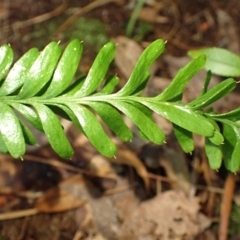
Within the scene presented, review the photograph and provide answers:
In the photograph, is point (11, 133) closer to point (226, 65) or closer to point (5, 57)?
point (5, 57)

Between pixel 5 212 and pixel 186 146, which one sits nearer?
pixel 186 146

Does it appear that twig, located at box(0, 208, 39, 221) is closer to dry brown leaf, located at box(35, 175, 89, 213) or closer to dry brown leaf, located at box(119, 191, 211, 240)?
dry brown leaf, located at box(35, 175, 89, 213)

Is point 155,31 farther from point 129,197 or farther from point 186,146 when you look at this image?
point 186,146

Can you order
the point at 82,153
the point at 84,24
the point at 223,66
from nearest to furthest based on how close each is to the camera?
the point at 223,66 → the point at 82,153 → the point at 84,24

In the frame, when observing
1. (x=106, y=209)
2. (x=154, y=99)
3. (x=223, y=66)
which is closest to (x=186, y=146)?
(x=154, y=99)

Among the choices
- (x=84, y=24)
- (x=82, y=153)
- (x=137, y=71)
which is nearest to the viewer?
(x=137, y=71)

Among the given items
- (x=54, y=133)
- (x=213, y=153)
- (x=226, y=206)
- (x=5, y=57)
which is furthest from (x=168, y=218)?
(x=5, y=57)

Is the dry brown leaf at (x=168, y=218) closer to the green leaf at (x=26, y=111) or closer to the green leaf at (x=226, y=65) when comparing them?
the green leaf at (x=226, y=65)

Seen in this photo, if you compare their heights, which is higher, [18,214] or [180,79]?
[180,79]
